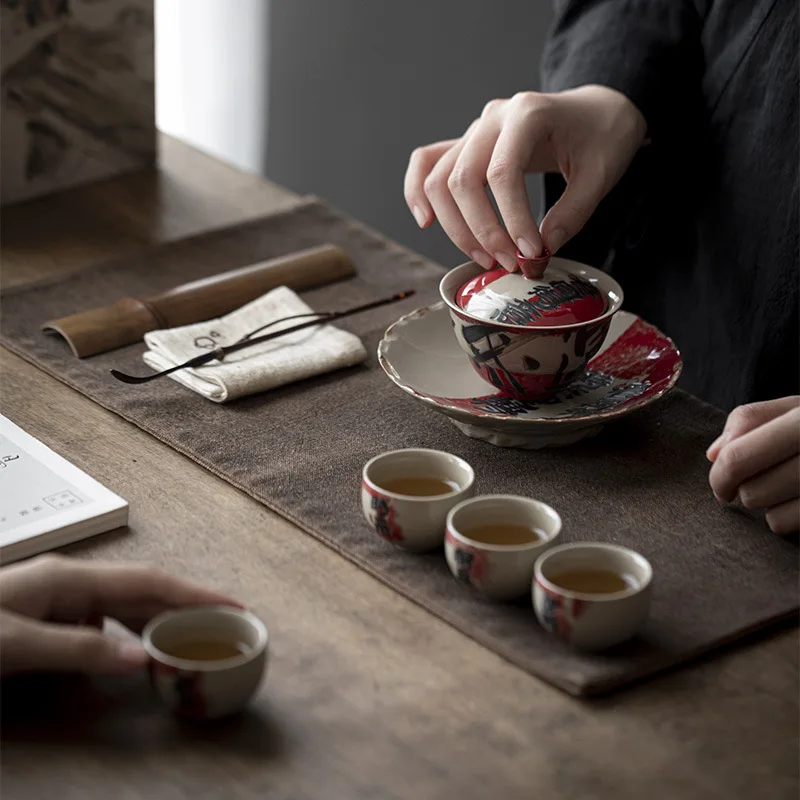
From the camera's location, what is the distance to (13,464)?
1040mm

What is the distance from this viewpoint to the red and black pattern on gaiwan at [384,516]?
3.03 feet

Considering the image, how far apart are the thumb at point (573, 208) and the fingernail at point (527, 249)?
51mm

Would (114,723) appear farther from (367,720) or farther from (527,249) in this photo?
(527,249)

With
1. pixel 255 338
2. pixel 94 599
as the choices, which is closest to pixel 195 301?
pixel 255 338

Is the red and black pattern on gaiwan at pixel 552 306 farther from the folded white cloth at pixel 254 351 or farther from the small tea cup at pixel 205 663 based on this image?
the small tea cup at pixel 205 663

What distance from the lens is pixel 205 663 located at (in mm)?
748

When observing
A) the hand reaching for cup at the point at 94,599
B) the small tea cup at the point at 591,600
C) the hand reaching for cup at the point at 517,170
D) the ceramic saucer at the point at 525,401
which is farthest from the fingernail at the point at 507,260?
the hand reaching for cup at the point at 94,599

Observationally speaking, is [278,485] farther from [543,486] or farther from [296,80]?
[296,80]

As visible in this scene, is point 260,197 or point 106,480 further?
point 260,197

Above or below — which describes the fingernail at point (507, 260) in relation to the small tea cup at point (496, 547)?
above

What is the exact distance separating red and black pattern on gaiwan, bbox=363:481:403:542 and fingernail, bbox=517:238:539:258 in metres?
0.30

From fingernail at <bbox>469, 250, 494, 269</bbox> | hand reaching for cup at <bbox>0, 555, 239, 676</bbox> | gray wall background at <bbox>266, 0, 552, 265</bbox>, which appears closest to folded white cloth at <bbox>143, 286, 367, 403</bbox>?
fingernail at <bbox>469, 250, 494, 269</bbox>

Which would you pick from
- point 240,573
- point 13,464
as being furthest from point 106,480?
point 240,573

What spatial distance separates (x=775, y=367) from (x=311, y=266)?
0.56 metres
